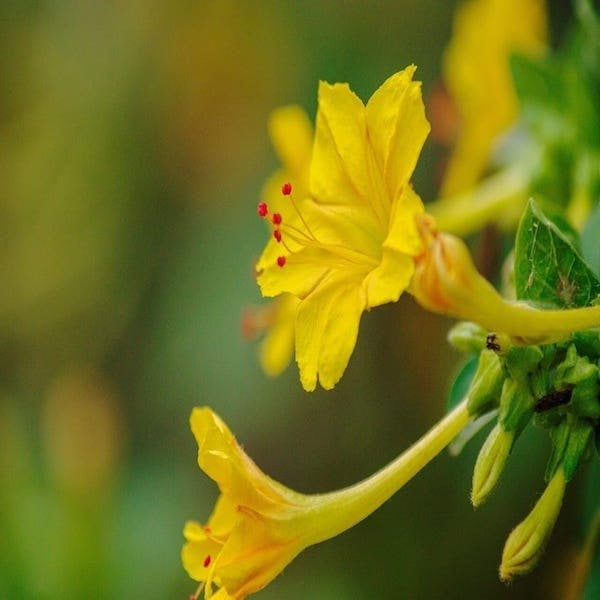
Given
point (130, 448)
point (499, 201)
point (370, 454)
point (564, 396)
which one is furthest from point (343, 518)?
point (130, 448)

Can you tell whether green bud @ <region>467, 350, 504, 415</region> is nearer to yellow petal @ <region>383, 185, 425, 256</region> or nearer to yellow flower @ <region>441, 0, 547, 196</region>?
yellow petal @ <region>383, 185, 425, 256</region>

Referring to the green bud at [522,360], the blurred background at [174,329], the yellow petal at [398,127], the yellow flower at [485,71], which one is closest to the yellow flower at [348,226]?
the yellow petal at [398,127]

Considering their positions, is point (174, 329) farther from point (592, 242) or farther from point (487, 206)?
point (592, 242)

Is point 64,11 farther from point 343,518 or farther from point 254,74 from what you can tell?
point 343,518

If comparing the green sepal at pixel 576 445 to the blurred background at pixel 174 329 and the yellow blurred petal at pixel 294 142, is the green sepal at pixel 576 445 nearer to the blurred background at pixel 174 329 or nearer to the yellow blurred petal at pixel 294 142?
the yellow blurred petal at pixel 294 142

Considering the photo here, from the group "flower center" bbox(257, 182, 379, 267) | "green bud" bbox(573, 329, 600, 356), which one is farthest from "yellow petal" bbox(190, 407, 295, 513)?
"green bud" bbox(573, 329, 600, 356)

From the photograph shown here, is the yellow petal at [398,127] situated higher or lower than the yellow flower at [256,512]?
higher
